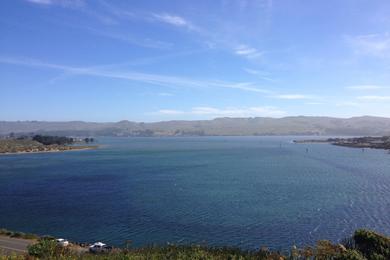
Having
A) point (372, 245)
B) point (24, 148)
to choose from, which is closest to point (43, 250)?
point (372, 245)

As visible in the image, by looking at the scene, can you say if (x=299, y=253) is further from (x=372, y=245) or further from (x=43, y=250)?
(x=43, y=250)

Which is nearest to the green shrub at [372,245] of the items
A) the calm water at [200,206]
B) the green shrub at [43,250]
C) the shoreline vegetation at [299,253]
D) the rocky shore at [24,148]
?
the shoreline vegetation at [299,253]

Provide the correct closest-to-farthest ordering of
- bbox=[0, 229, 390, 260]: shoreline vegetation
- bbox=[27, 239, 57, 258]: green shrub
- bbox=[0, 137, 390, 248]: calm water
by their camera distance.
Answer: bbox=[0, 229, 390, 260]: shoreline vegetation → bbox=[27, 239, 57, 258]: green shrub → bbox=[0, 137, 390, 248]: calm water

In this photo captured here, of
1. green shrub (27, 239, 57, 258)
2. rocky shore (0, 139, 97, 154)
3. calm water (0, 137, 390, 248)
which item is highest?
green shrub (27, 239, 57, 258)

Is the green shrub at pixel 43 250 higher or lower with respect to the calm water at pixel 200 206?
higher

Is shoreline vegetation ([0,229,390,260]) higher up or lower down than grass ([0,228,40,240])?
higher up

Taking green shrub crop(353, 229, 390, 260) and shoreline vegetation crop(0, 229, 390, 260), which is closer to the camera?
shoreline vegetation crop(0, 229, 390, 260)

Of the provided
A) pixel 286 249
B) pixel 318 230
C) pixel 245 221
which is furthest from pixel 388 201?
pixel 286 249

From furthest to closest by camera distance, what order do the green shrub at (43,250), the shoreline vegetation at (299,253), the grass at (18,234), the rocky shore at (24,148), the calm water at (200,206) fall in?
the rocky shore at (24,148) < the calm water at (200,206) < the grass at (18,234) < the green shrub at (43,250) < the shoreline vegetation at (299,253)

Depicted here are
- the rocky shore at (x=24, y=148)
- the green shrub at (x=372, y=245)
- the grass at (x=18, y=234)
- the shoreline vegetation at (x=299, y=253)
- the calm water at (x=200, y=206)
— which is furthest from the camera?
the rocky shore at (x=24, y=148)

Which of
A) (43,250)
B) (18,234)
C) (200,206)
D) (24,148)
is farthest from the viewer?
(24,148)

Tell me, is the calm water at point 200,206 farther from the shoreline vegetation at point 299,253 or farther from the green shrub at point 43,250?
the green shrub at point 43,250

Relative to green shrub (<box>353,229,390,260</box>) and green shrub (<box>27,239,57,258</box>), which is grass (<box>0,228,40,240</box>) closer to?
green shrub (<box>27,239,57,258</box>)

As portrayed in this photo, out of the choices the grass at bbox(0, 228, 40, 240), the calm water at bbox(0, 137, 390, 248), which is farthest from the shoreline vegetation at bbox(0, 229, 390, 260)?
the grass at bbox(0, 228, 40, 240)
